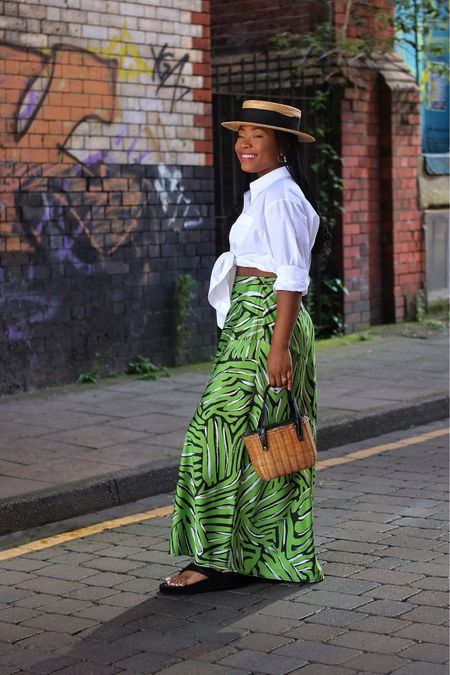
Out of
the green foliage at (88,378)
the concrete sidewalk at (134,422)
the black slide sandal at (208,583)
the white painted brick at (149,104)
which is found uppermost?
the white painted brick at (149,104)

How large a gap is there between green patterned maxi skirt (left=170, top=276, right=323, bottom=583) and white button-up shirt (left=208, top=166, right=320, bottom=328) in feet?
0.25

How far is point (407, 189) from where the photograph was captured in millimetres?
13969

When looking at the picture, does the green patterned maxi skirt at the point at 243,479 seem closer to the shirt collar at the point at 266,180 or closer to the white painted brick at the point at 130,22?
the shirt collar at the point at 266,180

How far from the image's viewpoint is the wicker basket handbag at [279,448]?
16.3 ft

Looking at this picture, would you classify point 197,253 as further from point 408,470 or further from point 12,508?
point 12,508

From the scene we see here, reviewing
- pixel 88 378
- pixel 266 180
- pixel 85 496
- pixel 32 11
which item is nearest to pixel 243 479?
pixel 266 180

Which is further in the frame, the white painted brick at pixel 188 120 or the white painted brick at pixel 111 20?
the white painted brick at pixel 188 120

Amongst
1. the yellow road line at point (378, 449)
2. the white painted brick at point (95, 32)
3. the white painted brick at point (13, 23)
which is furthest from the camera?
the white painted brick at point (95, 32)

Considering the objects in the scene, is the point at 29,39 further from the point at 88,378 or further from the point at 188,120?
the point at 88,378

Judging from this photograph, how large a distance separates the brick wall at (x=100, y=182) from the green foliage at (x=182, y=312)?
0.07m

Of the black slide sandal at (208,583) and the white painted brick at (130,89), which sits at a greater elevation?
the white painted brick at (130,89)

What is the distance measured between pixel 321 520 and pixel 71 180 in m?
4.59

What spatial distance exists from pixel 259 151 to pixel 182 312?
5878 millimetres

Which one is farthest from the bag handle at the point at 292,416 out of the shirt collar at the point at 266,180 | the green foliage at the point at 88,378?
the green foliage at the point at 88,378
